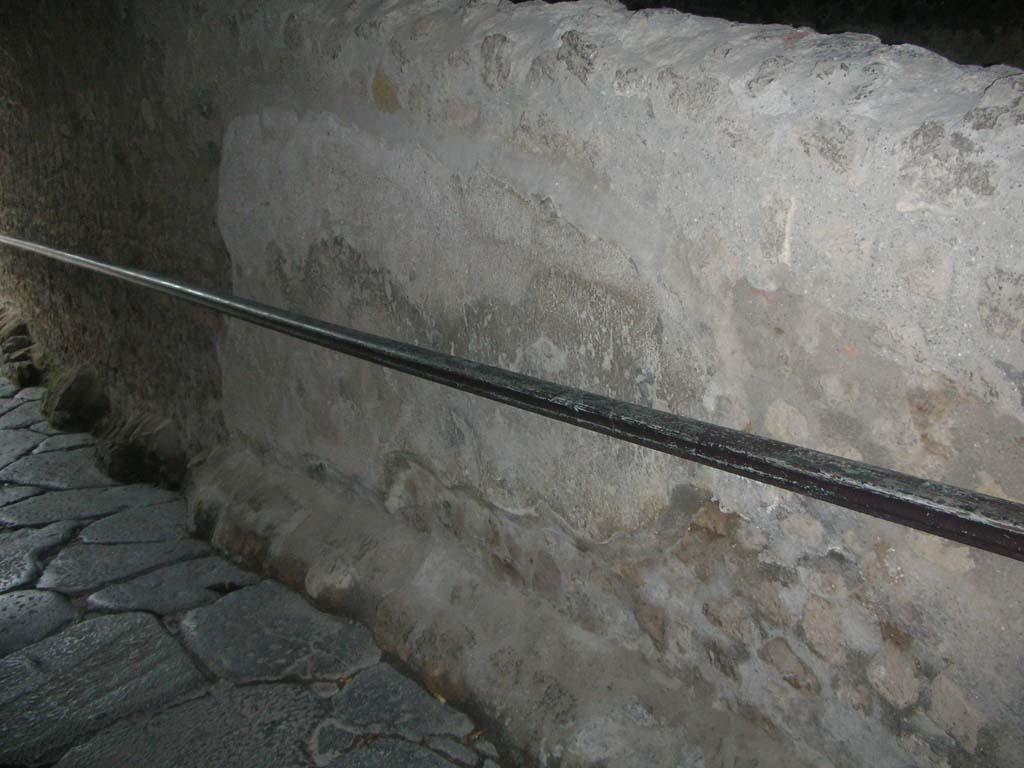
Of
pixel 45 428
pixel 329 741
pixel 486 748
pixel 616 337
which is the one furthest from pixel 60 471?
pixel 616 337

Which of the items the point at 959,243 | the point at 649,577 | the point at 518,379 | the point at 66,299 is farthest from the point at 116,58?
the point at 959,243

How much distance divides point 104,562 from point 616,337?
169cm

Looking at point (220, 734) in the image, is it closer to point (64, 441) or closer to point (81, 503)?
point (81, 503)

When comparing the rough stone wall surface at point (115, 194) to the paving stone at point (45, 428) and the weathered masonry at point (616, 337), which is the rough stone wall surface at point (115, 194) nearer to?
the weathered masonry at point (616, 337)

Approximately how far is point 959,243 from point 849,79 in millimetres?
256

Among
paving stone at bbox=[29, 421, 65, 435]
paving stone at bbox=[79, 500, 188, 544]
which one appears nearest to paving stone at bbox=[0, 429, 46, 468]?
paving stone at bbox=[29, 421, 65, 435]

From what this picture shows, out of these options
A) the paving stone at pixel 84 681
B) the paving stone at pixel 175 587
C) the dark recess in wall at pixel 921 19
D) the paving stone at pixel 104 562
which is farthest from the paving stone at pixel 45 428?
the dark recess in wall at pixel 921 19

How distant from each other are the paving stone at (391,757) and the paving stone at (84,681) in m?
0.31

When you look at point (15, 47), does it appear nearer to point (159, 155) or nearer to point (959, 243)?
point (159, 155)

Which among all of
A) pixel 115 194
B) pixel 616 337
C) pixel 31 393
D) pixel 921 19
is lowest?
Answer: pixel 31 393

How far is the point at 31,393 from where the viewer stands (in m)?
3.63

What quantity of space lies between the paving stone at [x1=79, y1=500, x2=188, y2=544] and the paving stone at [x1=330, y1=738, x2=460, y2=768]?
1095 millimetres

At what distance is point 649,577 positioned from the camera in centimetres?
148

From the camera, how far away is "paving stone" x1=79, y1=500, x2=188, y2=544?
2.49 metres
